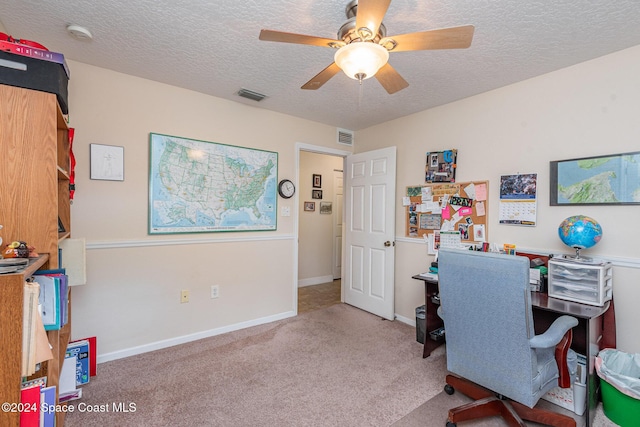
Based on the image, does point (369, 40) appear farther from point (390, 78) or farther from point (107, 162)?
point (107, 162)

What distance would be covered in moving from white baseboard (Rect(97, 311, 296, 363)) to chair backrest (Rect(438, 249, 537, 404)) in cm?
214

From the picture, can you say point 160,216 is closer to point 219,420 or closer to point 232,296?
point 232,296

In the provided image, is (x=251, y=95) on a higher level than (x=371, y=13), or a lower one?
higher

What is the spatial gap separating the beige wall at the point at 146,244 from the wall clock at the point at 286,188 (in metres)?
0.41

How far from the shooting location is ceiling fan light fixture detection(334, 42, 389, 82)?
1.40m

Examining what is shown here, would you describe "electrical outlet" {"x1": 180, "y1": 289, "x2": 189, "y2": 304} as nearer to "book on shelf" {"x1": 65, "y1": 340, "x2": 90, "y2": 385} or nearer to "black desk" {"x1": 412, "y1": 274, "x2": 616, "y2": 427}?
"book on shelf" {"x1": 65, "y1": 340, "x2": 90, "y2": 385}

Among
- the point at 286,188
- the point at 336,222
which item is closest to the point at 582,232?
the point at 286,188

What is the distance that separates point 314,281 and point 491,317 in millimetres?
3735

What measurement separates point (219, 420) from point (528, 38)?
308cm

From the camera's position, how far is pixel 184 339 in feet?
9.27

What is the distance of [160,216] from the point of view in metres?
2.70

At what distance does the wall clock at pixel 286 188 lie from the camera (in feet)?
11.3

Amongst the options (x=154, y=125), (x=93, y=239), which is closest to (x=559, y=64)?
(x=154, y=125)

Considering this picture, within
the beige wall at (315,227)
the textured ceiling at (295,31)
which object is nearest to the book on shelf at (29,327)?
the textured ceiling at (295,31)
